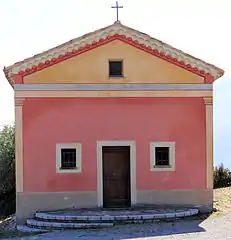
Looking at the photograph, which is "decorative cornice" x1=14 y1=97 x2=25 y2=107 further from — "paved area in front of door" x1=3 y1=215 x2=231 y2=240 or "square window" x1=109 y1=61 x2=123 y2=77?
"paved area in front of door" x1=3 y1=215 x2=231 y2=240

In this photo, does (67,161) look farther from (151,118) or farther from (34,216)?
(151,118)

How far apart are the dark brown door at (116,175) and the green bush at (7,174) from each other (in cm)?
859

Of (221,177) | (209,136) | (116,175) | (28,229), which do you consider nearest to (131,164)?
(116,175)

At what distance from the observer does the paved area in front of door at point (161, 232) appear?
12273mm

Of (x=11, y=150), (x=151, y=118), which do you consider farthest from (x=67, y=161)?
(x=11, y=150)

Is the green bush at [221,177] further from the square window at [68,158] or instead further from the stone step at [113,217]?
the square window at [68,158]

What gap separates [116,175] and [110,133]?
1470mm

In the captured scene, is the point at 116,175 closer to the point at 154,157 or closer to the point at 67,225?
the point at 154,157

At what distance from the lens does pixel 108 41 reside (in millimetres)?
16344

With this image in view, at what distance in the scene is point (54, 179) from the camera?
52.6ft

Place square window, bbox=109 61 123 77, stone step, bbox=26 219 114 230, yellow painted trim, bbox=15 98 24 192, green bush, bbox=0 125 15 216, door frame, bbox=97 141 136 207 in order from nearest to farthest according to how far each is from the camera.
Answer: stone step, bbox=26 219 114 230 → yellow painted trim, bbox=15 98 24 192 → door frame, bbox=97 141 136 207 → square window, bbox=109 61 123 77 → green bush, bbox=0 125 15 216

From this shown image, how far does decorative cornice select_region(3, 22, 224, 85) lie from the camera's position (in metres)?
16.0

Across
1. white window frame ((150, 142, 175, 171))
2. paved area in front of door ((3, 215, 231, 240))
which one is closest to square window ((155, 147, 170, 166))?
white window frame ((150, 142, 175, 171))

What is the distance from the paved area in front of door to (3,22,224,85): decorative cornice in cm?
504
